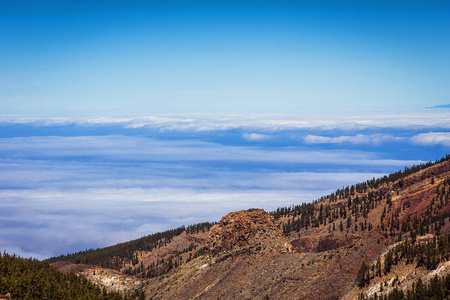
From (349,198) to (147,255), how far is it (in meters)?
78.6

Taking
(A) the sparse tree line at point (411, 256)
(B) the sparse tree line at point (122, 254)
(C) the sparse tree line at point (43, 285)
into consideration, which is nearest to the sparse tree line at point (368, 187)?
(B) the sparse tree line at point (122, 254)

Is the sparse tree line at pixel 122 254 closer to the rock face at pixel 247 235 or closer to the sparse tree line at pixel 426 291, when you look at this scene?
the rock face at pixel 247 235

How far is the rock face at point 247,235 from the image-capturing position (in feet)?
309

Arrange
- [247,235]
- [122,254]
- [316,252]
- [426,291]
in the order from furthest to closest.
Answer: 1. [122,254]
2. [316,252]
3. [247,235]
4. [426,291]

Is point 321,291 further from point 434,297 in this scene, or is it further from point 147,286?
point 147,286

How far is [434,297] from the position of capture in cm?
5069

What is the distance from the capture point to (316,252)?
4663 inches

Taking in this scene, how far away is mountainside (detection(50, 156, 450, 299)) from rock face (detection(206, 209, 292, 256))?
0.23 m

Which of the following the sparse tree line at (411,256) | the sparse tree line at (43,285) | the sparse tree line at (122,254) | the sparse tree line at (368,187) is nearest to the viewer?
the sparse tree line at (411,256)

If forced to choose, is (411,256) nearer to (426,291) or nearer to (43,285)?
(426,291)

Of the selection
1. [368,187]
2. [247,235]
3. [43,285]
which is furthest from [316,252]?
[368,187]

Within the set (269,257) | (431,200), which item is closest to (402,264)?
(269,257)

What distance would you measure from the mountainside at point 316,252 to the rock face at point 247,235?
0.23m

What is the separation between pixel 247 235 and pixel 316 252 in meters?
28.5
